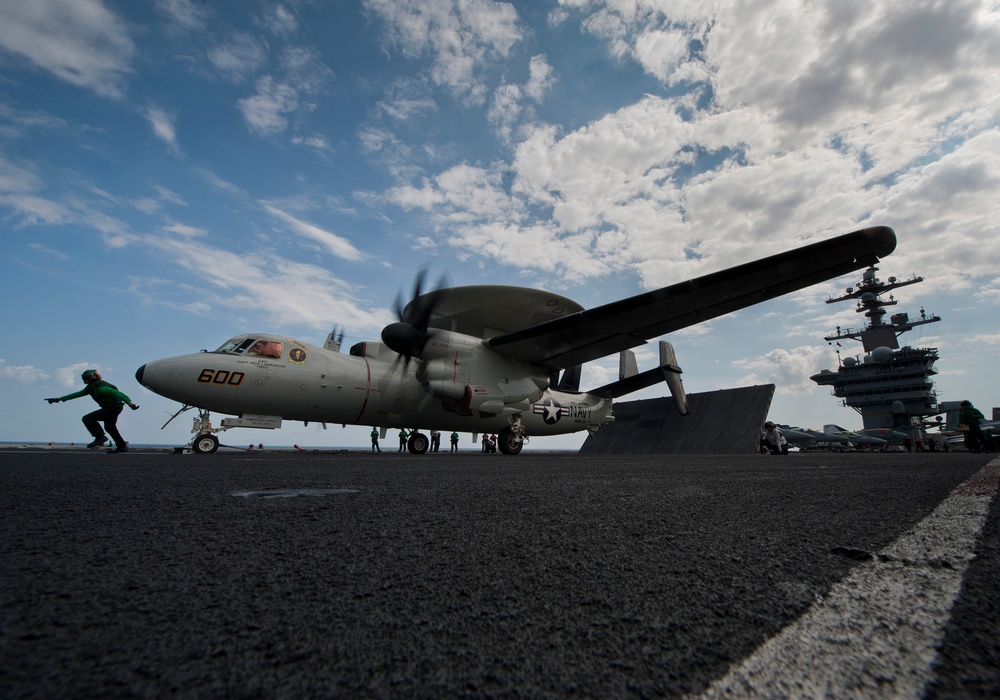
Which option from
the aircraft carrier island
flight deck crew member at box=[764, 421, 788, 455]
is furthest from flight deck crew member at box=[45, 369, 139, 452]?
the aircraft carrier island

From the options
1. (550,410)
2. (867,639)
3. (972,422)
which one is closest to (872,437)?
(972,422)

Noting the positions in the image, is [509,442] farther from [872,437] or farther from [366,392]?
[872,437]

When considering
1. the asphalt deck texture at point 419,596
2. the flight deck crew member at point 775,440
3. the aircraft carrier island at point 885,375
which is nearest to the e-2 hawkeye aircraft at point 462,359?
the asphalt deck texture at point 419,596

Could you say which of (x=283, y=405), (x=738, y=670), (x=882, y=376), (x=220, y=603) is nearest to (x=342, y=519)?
(x=220, y=603)

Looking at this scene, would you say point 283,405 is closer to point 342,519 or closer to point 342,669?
point 342,519

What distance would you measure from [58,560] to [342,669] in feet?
3.62

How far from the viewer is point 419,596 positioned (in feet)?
3.43

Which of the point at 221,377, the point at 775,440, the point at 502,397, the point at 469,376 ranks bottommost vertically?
the point at 775,440

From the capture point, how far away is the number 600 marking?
9.23 m

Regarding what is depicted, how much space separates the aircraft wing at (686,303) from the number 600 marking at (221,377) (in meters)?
5.74

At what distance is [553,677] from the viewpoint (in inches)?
27.9

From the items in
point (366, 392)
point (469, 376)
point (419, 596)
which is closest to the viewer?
point (419, 596)

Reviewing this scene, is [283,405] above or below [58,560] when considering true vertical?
above

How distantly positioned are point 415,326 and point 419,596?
1009 centimetres
